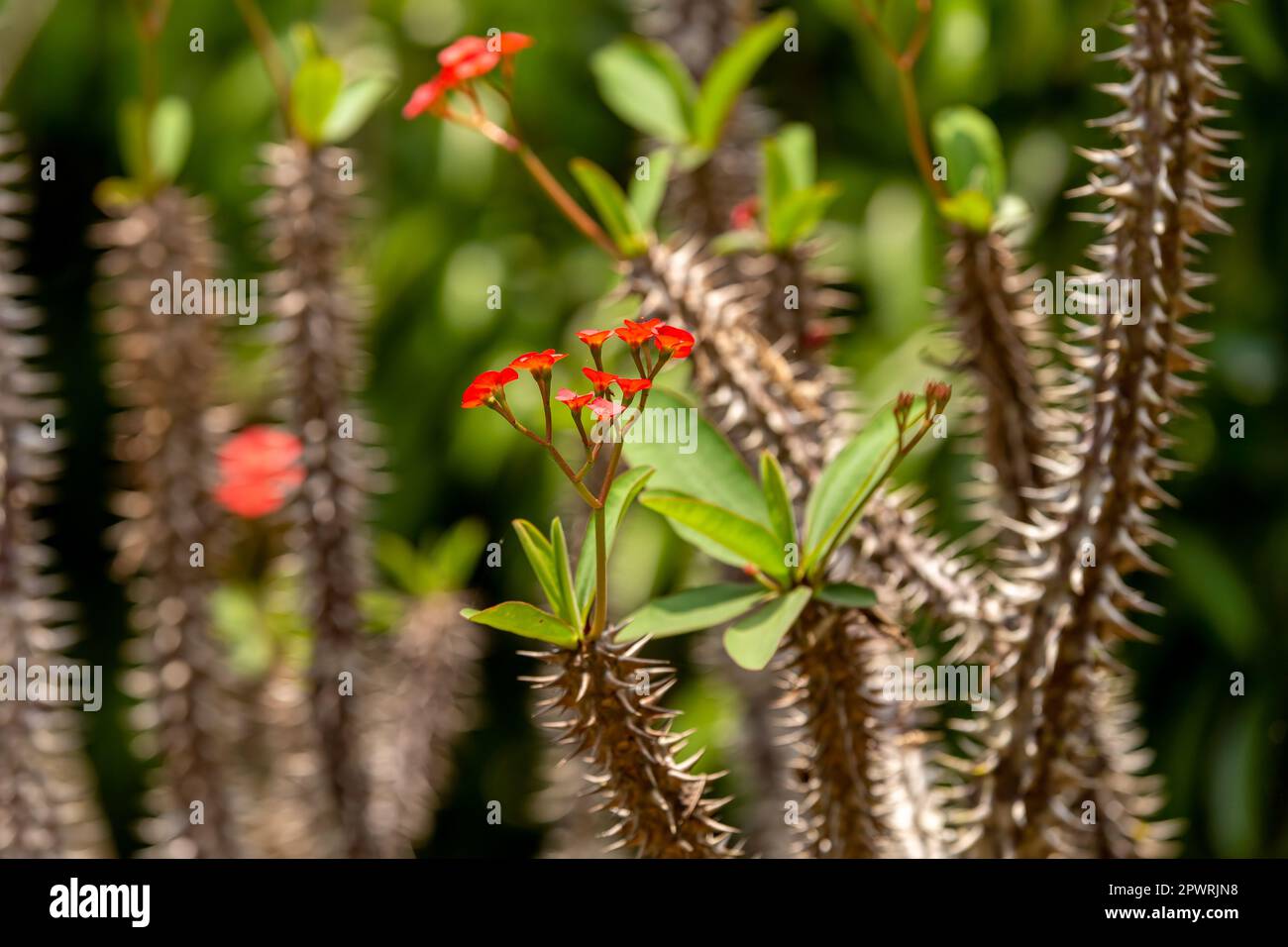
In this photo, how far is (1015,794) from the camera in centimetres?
72

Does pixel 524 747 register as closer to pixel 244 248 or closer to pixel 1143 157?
pixel 244 248

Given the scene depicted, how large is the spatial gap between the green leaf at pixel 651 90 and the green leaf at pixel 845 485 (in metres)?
0.32

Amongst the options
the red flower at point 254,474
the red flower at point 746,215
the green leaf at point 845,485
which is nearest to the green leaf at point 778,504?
the green leaf at point 845,485

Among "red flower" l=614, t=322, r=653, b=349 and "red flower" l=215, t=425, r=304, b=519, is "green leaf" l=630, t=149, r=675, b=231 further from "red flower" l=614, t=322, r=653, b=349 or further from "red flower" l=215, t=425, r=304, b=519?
"red flower" l=215, t=425, r=304, b=519

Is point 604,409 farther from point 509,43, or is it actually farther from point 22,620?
point 22,620

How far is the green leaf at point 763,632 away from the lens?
0.53m

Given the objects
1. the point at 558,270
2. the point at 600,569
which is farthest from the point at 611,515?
the point at 558,270

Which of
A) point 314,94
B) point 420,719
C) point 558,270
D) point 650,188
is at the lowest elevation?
point 420,719

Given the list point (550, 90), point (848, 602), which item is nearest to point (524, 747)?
point (550, 90)

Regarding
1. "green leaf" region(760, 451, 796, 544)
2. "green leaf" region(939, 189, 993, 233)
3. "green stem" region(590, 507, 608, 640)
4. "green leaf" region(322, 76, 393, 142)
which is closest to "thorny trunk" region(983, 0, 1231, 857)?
"green leaf" region(939, 189, 993, 233)

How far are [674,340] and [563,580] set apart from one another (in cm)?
12

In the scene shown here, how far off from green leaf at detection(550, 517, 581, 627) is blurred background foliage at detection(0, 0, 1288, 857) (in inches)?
29.1

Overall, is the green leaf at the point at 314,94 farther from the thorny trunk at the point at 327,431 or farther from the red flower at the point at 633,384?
the red flower at the point at 633,384

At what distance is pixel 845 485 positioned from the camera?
610 millimetres
